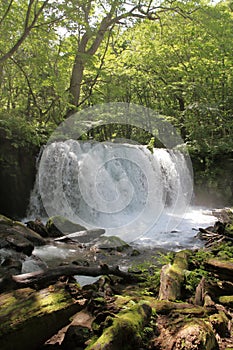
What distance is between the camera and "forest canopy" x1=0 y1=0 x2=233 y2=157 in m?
10.2

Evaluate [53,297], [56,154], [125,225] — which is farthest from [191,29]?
[53,297]

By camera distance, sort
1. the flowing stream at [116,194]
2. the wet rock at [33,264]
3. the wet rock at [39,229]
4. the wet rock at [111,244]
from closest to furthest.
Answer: the wet rock at [33,264], the wet rock at [111,244], the wet rock at [39,229], the flowing stream at [116,194]

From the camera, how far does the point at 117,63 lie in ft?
50.4

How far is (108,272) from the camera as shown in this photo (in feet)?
A: 12.4

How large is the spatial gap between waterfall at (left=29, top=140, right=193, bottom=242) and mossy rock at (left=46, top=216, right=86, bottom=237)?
5.27ft

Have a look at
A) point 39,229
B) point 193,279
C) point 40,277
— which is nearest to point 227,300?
point 193,279

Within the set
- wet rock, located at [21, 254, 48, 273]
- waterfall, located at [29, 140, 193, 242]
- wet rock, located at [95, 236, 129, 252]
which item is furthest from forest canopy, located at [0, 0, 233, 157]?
wet rock, located at [21, 254, 48, 273]

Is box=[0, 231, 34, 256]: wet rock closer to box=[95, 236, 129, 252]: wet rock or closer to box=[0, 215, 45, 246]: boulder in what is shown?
box=[0, 215, 45, 246]: boulder

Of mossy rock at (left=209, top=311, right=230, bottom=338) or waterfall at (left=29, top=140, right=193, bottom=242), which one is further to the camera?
waterfall at (left=29, top=140, right=193, bottom=242)

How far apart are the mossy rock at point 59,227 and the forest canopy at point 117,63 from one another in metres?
3.41

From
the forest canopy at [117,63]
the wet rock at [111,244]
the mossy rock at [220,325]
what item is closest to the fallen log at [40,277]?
the mossy rock at [220,325]

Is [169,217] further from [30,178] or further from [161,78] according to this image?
[161,78]

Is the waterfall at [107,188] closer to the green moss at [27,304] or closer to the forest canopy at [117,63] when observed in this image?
the forest canopy at [117,63]

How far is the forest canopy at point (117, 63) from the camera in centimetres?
1024
